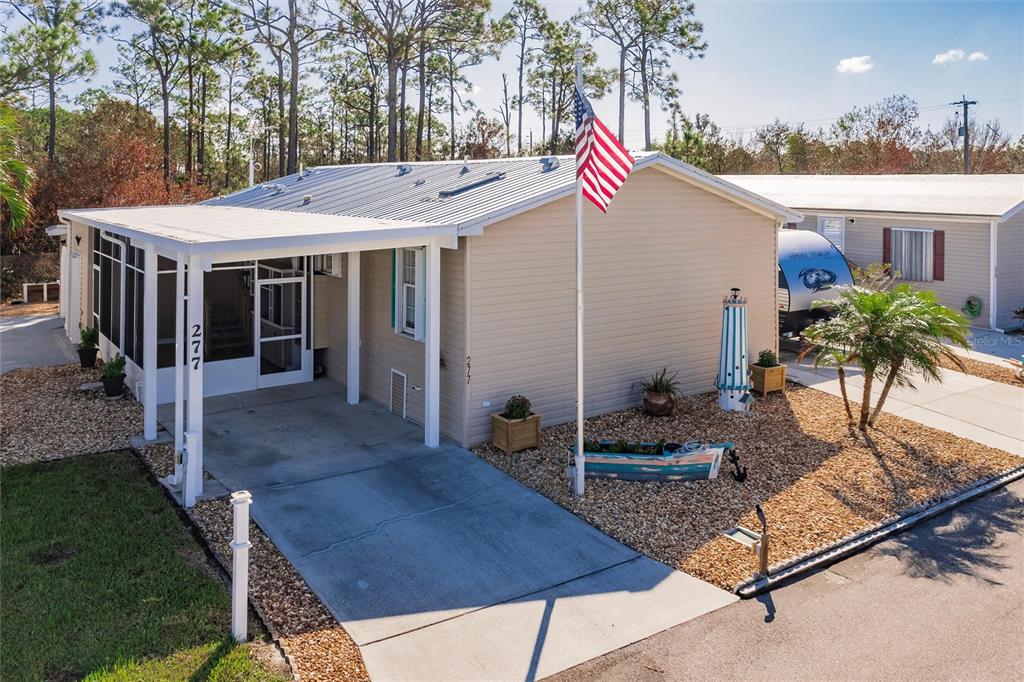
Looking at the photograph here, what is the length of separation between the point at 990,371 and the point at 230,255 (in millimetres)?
13308

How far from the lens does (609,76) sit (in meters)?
40.8

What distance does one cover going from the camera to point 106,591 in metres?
6.54

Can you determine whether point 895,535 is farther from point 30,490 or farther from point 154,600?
point 30,490

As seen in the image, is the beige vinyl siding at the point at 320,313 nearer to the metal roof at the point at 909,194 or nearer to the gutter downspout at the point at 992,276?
the metal roof at the point at 909,194

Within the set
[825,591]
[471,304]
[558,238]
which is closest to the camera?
[825,591]

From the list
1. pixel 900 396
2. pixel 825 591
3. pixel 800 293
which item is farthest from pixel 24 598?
pixel 800 293

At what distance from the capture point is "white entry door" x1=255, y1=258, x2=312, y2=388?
13219 millimetres

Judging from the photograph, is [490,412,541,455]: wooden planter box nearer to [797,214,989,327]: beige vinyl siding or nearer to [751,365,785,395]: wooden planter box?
[751,365,785,395]: wooden planter box

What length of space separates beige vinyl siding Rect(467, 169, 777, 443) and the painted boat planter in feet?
6.10

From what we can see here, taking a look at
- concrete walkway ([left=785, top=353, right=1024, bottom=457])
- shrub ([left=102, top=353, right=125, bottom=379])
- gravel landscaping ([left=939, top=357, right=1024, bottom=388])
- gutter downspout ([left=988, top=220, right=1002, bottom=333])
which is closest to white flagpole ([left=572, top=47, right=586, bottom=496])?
concrete walkway ([left=785, top=353, right=1024, bottom=457])

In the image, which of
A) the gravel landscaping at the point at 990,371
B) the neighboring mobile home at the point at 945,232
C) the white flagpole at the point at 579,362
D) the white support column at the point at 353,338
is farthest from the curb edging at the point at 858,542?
the neighboring mobile home at the point at 945,232

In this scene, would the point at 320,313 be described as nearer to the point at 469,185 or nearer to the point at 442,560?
the point at 469,185

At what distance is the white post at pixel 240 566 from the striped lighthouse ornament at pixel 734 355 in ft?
26.1

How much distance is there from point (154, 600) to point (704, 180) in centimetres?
939
